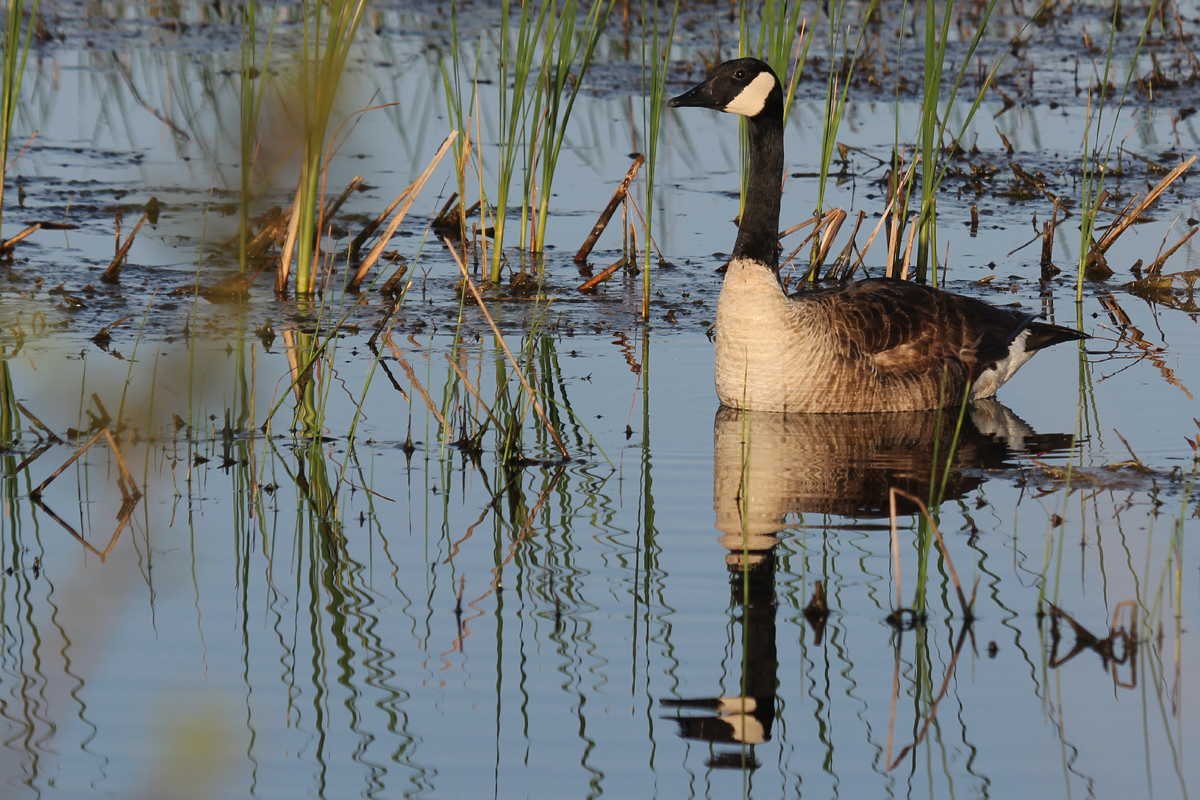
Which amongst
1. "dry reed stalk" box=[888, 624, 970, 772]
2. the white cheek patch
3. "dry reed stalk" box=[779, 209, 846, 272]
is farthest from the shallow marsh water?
the white cheek patch

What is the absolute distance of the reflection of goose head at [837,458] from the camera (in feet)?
18.5

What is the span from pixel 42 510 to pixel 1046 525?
373 cm

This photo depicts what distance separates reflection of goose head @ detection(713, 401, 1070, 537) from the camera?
5648mm

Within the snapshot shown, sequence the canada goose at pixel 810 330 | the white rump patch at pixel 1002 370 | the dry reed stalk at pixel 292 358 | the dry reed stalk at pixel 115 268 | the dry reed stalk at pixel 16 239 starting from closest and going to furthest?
the dry reed stalk at pixel 292 358, the canada goose at pixel 810 330, the white rump patch at pixel 1002 370, the dry reed stalk at pixel 115 268, the dry reed stalk at pixel 16 239

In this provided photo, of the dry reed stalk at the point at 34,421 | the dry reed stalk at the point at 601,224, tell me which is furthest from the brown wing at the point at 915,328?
the dry reed stalk at the point at 34,421

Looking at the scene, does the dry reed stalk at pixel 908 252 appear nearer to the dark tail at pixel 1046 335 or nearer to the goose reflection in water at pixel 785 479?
the dark tail at pixel 1046 335

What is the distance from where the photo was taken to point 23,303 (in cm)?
869

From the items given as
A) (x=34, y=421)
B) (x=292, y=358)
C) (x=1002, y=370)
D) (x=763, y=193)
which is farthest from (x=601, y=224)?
(x=34, y=421)

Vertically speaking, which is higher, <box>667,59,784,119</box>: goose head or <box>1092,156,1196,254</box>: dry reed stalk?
<box>667,59,784,119</box>: goose head

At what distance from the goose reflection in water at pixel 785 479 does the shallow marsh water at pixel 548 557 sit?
2 cm

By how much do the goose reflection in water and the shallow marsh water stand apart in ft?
0.07

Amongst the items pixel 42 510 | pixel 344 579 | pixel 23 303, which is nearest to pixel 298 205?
pixel 23 303

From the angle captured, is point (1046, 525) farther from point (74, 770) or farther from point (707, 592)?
point (74, 770)

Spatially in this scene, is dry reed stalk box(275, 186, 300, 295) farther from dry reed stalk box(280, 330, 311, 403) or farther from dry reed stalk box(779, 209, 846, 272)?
dry reed stalk box(779, 209, 846, 272)
